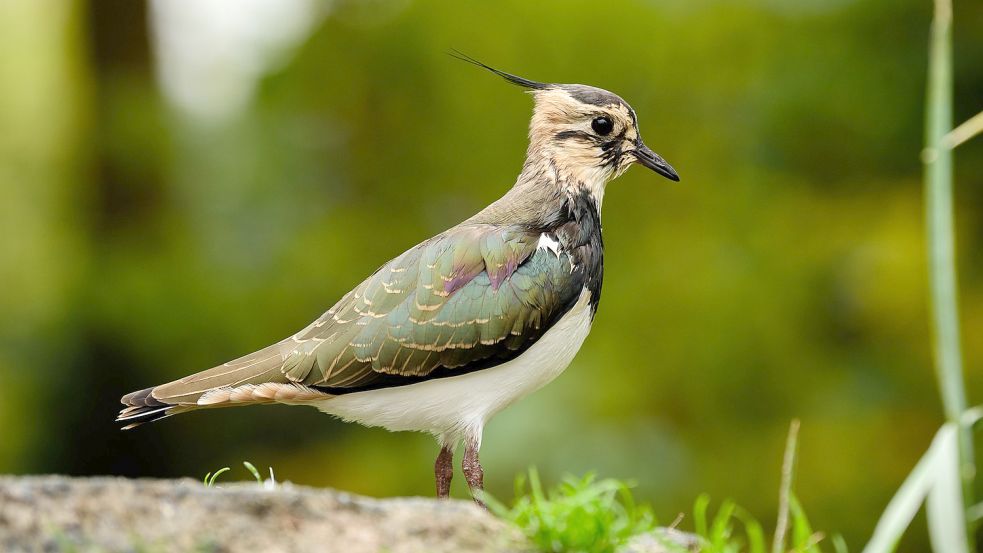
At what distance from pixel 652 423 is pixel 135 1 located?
230 inches

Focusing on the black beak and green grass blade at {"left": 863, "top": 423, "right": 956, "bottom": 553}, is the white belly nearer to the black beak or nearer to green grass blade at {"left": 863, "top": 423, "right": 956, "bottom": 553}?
the black beak

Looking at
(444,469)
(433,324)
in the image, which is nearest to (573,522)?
(433,324)

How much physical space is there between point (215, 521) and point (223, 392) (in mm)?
1391

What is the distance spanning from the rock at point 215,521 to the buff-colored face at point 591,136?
7.17 feet

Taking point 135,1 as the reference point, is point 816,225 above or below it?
below

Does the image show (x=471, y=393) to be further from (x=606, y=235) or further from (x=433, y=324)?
(x=606, y=235)

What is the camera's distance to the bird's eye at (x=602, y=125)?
5414 millimetres

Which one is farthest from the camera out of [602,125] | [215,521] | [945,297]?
[602,125]

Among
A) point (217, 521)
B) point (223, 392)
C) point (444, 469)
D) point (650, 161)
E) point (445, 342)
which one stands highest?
point (650, 161)

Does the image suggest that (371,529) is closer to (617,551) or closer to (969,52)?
(617,551)

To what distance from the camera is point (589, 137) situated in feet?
17.8

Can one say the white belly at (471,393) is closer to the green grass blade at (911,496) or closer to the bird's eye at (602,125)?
the bird's eye at (602,125)

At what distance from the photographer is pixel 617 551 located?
398 cm

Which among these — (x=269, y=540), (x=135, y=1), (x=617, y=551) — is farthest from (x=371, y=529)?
(x=135, y=1)
